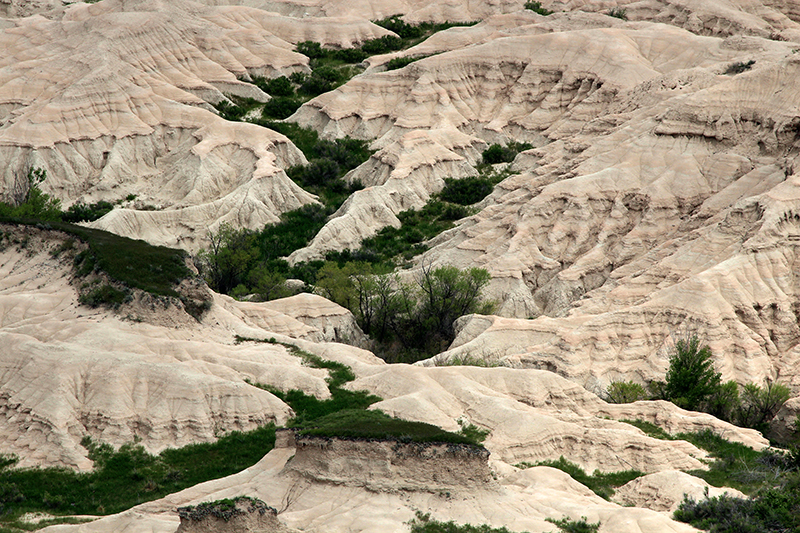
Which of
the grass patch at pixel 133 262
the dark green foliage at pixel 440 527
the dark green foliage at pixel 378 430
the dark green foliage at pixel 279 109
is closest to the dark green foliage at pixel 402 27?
the dark green foliage at pixel 279 109

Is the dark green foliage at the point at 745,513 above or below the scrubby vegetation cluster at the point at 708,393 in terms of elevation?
above

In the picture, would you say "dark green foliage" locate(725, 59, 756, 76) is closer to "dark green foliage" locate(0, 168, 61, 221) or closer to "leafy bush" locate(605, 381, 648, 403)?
"leafy bush" locate(605, 381, 648, 403)

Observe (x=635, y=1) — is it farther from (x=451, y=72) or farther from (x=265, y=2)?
(x=265, y=2)

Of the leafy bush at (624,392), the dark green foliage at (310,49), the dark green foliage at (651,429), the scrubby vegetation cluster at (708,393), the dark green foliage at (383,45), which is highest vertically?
the dark green foliage at (651,429)

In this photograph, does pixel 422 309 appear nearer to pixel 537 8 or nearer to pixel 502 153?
pixel 502 153

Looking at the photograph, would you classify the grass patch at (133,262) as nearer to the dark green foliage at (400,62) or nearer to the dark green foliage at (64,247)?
the dark green foliage at (64,247)

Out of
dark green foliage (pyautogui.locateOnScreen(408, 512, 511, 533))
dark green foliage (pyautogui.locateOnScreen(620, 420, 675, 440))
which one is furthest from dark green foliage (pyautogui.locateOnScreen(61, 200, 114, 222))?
dark green foliage (pyautogui.locateOnScreen(408, 512, 511, 533))

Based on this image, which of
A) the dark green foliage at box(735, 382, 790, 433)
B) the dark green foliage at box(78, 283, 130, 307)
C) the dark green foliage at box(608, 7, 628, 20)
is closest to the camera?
the dark green foliage at box(78, 283, 130, 307)
